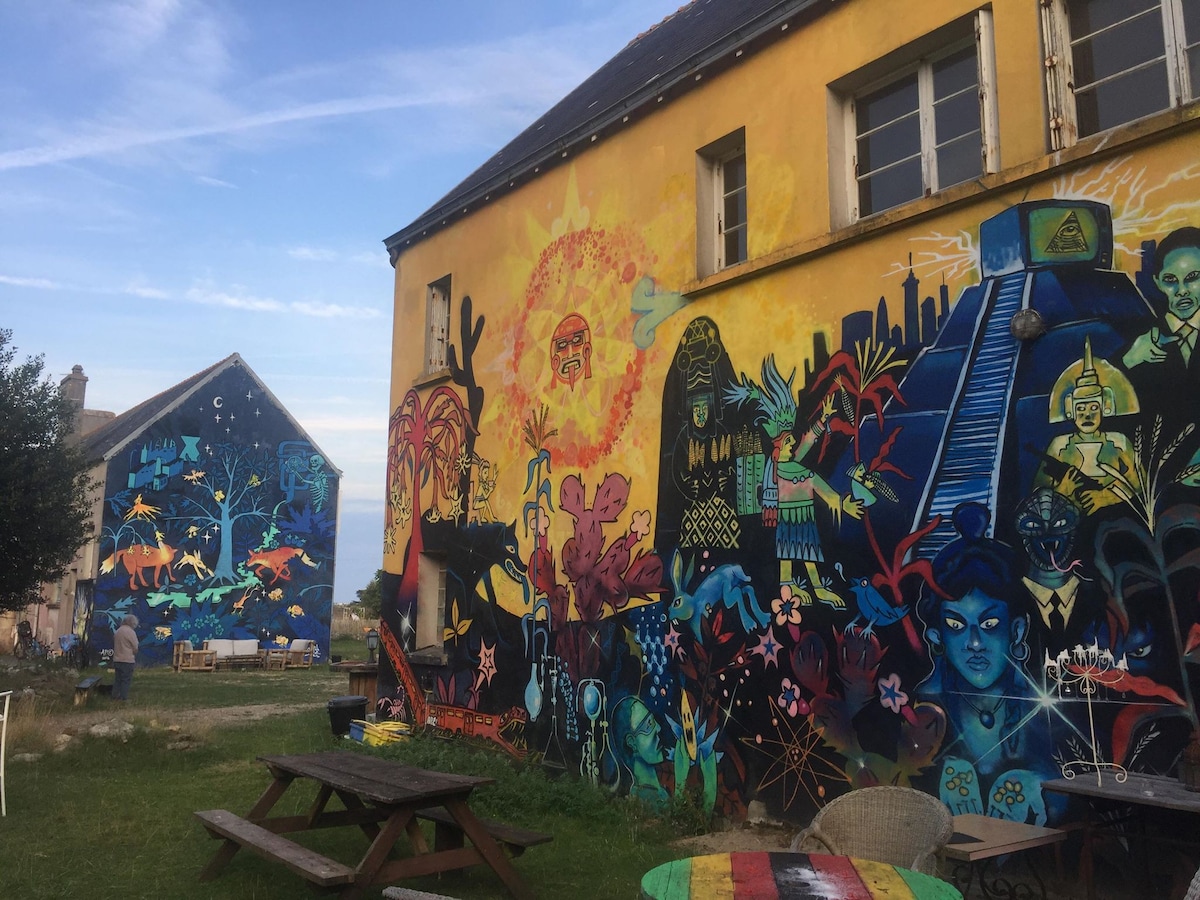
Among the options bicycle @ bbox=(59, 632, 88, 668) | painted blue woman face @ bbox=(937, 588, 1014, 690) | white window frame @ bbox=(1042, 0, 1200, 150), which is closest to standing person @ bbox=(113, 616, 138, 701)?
bicycle @ bbox=(59, 632, 88, 668)

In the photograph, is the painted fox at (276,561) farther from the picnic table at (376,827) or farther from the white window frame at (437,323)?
the picnic table at (376,827)

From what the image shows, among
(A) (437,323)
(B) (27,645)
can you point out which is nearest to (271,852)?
(A) (437,323)

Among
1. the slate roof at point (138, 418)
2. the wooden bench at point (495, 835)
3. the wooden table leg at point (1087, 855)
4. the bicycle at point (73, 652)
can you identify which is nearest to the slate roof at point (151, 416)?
the slate roof at point (138, 418)

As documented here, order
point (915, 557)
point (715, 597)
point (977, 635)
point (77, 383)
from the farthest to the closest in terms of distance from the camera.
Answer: point (77, 383) → point (715, 597) → point (915, 557) → point (977, 635)

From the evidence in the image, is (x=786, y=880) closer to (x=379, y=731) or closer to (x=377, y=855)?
(x=377, y=855)

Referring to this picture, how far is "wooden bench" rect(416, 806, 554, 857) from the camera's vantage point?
548 cm

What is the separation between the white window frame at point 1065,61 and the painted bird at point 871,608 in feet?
9.66

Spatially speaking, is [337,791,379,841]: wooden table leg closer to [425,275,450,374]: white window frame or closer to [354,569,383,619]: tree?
[425,275,450,374]: white window frame

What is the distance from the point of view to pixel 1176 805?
3.98 metres

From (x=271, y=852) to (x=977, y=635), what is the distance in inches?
166

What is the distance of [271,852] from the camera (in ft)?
16.8

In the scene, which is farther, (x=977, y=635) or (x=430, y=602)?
(x=430, y=602)

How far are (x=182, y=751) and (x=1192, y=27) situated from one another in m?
11.1

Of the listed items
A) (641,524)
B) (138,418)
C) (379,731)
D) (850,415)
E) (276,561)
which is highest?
(138,418)
